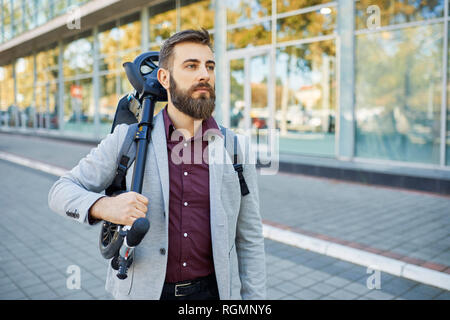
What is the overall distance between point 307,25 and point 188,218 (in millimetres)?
11766

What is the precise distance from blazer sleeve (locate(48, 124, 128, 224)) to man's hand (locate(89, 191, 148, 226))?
15 cm

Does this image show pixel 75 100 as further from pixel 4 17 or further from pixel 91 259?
pixel 91 259

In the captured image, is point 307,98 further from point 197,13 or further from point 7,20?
point 7,20

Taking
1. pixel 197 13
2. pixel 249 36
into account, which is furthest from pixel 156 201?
pixel 197 13

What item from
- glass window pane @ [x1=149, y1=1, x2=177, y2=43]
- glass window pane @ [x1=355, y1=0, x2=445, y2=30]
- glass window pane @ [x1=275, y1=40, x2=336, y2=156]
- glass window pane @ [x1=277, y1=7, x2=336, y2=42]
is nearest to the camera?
glass window pane @ [x1=355, y1=0, x2=445, y2=30]

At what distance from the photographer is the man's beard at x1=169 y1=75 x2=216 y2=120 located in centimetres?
190

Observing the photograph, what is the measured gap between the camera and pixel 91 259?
17.0 feet

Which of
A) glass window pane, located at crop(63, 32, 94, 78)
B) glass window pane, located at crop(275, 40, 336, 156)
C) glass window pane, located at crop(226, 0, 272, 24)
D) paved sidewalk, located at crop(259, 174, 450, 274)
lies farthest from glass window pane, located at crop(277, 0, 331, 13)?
glass window pane, located at crop(63, 32, 94, 78)

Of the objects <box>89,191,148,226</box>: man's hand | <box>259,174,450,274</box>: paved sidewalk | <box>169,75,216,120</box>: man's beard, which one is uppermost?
<box>169,75,216,120</box>: man's beard

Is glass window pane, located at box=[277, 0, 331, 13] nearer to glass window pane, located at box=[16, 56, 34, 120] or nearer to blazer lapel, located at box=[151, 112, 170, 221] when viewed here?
blazer lapel, located at box=[151, 112, 170, 221]

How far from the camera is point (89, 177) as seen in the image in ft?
6.28

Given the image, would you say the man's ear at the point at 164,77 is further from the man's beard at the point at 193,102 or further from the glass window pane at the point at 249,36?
the glass window pane at the point at 249,36

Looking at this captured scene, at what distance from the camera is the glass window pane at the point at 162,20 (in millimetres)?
17266
